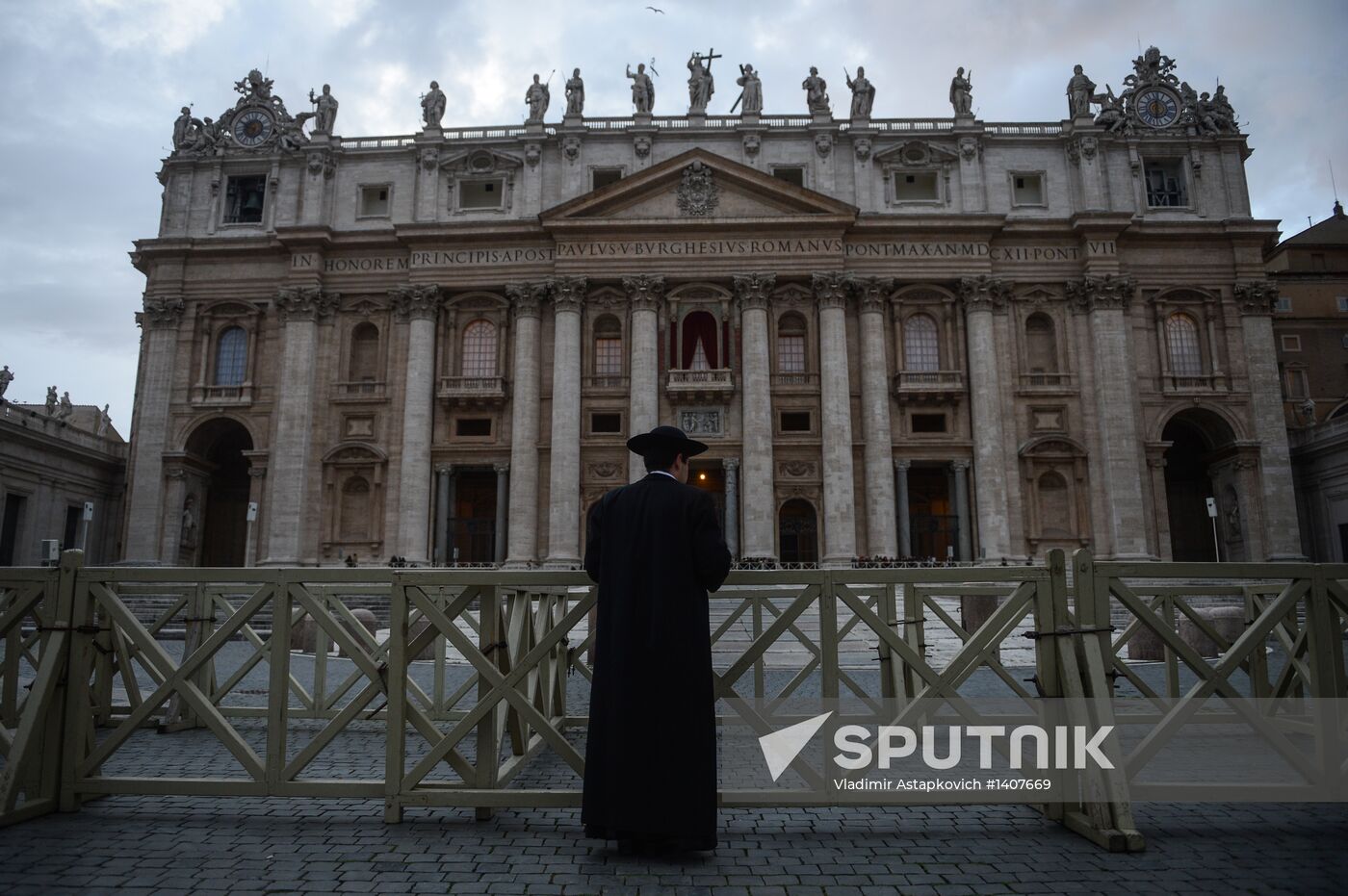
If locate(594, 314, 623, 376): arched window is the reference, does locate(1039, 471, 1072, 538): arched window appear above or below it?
below

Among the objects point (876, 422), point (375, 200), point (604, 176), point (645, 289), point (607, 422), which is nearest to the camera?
point (876, 422)

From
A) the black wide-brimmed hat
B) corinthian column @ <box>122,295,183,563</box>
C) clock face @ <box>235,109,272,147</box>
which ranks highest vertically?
clock face @ <box>235,109,272,147</box>

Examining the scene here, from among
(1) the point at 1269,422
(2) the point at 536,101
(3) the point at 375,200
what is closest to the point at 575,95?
(2) the point at 536,101

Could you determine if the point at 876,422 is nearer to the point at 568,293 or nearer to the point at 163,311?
the point at 568,293

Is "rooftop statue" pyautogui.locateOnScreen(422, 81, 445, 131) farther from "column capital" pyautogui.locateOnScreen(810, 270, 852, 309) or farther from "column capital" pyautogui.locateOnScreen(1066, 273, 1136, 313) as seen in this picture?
"column capital" pyautogui.locateOnScreen(1066, 273, 1136, 313)

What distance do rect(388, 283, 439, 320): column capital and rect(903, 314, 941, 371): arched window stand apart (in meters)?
18.5

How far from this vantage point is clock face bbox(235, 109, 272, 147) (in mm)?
36625

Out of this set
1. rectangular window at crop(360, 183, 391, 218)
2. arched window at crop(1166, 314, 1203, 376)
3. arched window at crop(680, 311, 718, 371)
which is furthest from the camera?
rectangular window at crop(360, 183, 391, 218)

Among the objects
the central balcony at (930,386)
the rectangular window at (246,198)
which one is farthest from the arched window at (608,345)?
the rectangular window at (246,198)

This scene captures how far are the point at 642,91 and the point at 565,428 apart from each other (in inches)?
580

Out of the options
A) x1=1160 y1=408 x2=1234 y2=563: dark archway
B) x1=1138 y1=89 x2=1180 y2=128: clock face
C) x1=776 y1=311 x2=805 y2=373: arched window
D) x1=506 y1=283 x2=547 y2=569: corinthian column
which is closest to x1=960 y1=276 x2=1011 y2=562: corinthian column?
x1=776 y1=311 x2=805 y2=373: arched window

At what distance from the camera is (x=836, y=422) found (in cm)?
3209

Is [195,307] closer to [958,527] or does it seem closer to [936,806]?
[958,527]

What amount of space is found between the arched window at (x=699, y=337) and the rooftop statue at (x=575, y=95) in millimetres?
10044
